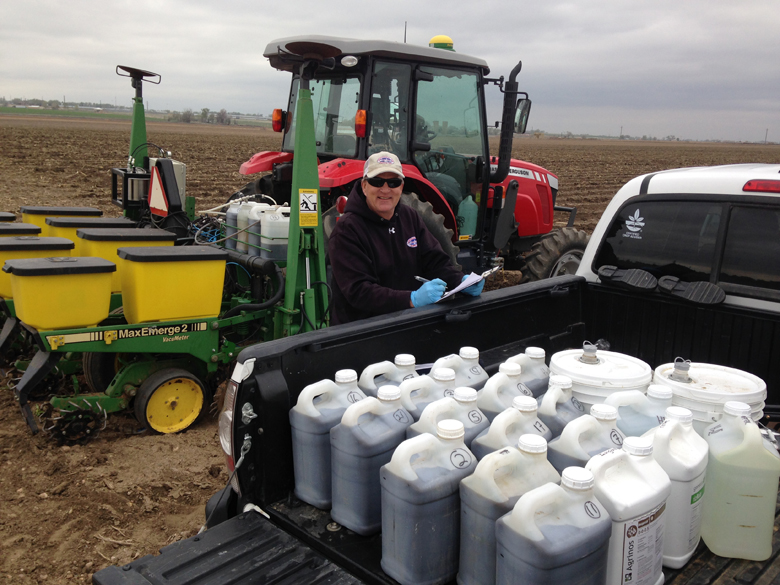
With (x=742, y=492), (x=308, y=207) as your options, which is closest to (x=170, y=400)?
(x=308, y=207)

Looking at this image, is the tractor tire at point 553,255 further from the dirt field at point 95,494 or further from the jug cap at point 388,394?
the jug cap at point 388,394

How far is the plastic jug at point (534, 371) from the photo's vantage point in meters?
2.27

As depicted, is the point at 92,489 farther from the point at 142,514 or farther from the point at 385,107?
the point at 385,107

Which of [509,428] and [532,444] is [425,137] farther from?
[532,444]

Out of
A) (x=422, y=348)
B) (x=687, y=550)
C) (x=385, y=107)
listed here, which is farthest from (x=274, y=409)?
(x=385, y=107)

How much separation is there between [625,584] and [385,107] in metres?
4.74

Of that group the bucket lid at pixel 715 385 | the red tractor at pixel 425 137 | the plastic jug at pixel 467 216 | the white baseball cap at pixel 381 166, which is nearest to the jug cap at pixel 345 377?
the bucket lid at pixel 715 385

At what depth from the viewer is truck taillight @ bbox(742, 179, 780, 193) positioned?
2.64 m

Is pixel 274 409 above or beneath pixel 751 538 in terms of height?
above

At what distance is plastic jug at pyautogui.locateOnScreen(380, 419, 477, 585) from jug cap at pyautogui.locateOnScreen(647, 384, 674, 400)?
2.19 feet

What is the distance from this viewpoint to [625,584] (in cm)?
154

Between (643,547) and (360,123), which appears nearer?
(643,547)

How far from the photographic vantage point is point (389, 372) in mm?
2209

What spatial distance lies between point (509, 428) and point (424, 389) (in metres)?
0.35
